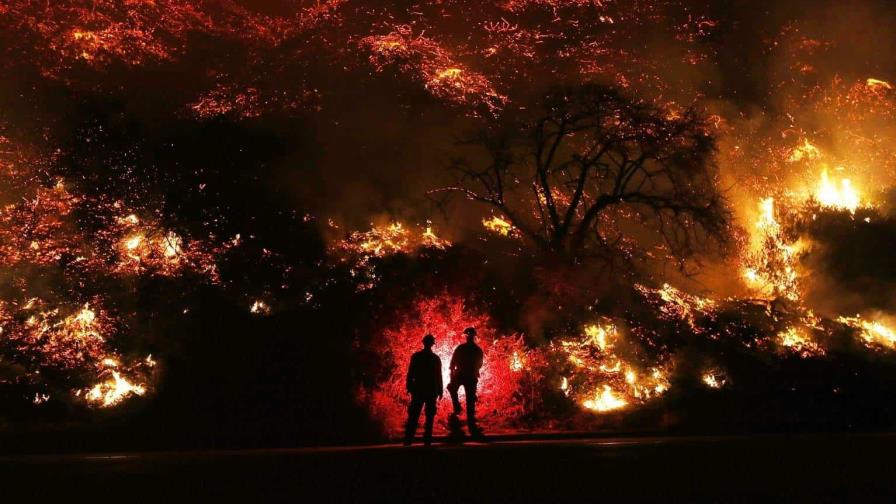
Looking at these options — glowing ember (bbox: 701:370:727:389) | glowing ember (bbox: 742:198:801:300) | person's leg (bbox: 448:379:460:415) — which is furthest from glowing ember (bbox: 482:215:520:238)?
glowing ember (bbox: 742:198:801:300)

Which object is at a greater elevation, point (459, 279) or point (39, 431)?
point (459, 279)

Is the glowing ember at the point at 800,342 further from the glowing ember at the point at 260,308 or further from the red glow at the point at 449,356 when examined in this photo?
the glowing ember at the point at 260,308

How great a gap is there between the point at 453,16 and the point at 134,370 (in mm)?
14910

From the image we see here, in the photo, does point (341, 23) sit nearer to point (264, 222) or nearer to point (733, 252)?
point (264, 222)

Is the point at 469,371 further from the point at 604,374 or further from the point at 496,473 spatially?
the point at 604,374

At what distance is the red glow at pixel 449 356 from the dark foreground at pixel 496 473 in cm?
276

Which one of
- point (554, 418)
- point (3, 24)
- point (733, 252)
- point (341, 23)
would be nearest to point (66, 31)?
point (3, 24)

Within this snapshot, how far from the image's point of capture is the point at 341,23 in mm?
25250

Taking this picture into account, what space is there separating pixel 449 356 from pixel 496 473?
6.77 metres

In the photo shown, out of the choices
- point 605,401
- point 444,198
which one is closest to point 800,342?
point 605,401

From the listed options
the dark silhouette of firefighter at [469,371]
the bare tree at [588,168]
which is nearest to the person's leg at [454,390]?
the dark silhouette of firefighter at [469,371]

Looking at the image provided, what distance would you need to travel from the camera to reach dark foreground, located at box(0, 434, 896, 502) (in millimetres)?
7629

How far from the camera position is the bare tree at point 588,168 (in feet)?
67.3

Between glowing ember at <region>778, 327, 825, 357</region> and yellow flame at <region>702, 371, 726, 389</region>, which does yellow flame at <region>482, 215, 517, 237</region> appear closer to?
yellow flame at <region>702, 371, 726, 389</region>
